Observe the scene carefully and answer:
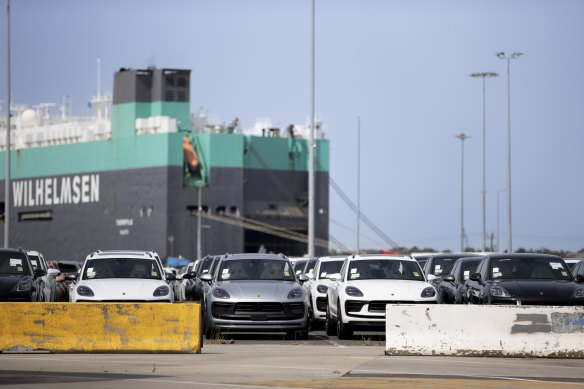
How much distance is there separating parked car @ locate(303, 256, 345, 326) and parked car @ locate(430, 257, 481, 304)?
232 cm

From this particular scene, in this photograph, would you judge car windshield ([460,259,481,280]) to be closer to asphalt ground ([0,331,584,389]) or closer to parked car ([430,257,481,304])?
parked car ([430,257,481,304])

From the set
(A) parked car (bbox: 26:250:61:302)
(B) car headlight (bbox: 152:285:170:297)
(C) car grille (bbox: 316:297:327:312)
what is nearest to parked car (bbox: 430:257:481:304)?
(C) car grille (bbox: 316:297:327:312)

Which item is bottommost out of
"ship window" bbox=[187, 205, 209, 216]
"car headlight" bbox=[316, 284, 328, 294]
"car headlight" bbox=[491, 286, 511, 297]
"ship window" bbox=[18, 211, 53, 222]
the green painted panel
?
"car headlight" bbox=[316, 284, 328, 294]

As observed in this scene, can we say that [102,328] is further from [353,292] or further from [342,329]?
[353,292]

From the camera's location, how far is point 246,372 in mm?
13516

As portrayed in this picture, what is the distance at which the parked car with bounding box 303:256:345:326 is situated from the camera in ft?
81.4

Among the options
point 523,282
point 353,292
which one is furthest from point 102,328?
point 523,282

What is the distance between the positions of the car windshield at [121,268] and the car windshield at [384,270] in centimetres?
366

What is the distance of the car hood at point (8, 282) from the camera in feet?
67.6

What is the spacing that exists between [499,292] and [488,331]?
2.80 m

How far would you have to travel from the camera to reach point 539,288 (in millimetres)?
19703

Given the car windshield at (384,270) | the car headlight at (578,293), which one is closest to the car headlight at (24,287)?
the car windshield at (384,270)

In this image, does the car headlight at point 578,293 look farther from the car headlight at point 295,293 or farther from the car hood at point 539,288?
the car headlight at point 295,293

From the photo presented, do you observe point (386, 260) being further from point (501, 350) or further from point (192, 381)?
point (192, 381)
